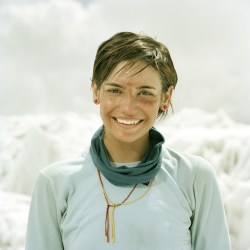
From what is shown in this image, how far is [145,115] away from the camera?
1.08 m

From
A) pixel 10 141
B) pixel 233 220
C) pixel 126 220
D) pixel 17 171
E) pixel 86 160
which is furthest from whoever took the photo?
pixel 10 141

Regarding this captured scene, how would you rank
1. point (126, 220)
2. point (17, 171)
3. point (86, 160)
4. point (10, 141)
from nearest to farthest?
point (126, 220) → point (86, 160) → point (17, 171) → point (10, 141)

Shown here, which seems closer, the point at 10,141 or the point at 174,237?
the point at 174,237

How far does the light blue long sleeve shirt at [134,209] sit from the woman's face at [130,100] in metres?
0.14

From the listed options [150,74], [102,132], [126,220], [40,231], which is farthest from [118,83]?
[40,231]

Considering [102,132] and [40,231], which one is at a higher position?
[102,132]

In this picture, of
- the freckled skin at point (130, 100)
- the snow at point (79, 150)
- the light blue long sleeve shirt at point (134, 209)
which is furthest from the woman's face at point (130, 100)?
the snow at point (79, 150)

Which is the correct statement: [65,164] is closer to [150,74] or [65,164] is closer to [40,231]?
[40,231]

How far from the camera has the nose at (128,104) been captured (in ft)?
3.47

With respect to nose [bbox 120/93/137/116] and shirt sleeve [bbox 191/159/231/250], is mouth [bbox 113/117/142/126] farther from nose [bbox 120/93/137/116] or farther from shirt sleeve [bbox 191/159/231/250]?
shirt sleeve [bbox 191/159/231/250]

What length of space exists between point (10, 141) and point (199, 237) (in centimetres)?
476

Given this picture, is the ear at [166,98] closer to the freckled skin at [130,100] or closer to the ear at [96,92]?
the freckled skin at [130,100]

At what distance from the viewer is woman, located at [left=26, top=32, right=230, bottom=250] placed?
3.46 ft

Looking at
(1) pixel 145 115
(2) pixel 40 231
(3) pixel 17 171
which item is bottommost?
(3) pixel 17 171
